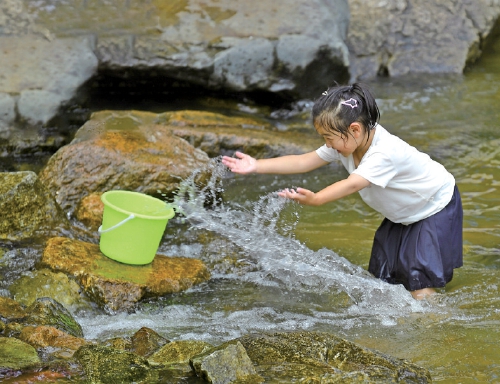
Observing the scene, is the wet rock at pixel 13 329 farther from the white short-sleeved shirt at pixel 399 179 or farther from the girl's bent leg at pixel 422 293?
the girl's bent leg at pixel 422 293

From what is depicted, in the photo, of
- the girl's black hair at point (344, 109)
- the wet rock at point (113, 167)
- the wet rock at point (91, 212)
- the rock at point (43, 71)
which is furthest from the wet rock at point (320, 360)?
the rock at point (43, 71)

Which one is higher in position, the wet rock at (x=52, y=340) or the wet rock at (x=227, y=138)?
the wet rock at (x=52, y=340)

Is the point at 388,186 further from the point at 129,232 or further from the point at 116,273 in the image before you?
the point at 116,273

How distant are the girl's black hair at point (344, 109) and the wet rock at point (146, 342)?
3.99 ft

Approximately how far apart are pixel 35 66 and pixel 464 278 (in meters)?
3.92

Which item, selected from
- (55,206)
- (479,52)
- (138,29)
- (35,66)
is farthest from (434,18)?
(55,206)

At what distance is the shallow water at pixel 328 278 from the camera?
10.5 feet

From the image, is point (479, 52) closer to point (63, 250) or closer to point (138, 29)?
point (138, 29)

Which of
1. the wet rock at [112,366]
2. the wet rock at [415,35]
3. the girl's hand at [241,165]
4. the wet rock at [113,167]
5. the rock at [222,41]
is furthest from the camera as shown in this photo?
the wet rock at [415,35]

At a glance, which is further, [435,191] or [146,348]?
[435,191]

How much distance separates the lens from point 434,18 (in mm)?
7832

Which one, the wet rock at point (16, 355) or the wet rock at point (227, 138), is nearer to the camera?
the wet rock at point (16, 355)

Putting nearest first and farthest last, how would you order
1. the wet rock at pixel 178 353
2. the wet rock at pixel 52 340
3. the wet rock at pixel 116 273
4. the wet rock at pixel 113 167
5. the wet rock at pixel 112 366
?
1. the wet rock at pixel 112 366
2. the wet rock at pixel 178 353
3. the wet rock at pixel 52 340
4. the wet rock at pixel 116 273
5. the wet rock at pixel 113 167

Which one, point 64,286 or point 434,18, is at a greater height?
point 434,18
